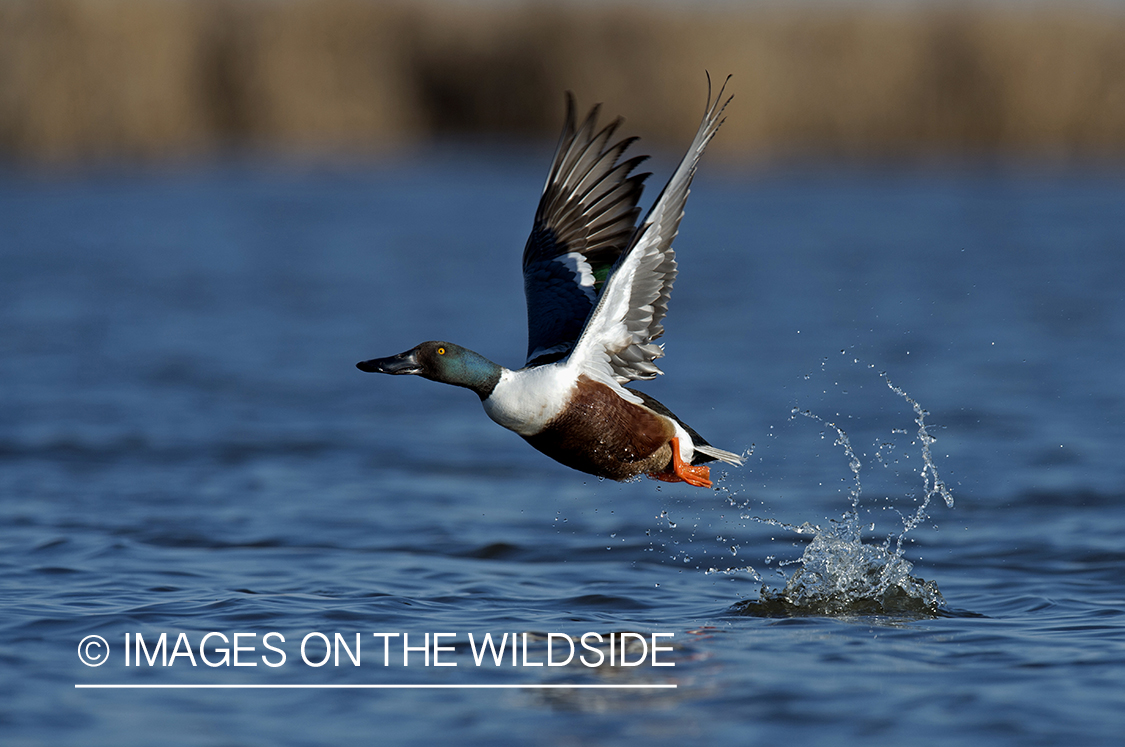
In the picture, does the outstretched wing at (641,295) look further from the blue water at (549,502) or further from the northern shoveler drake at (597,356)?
the blue water at (549,502)

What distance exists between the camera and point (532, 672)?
483 cm

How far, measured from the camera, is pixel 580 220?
243 inches

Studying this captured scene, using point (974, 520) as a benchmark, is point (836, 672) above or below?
below

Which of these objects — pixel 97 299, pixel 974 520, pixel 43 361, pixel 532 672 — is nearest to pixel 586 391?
pixel 532 672

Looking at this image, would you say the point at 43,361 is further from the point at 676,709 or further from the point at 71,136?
the point at 71,136

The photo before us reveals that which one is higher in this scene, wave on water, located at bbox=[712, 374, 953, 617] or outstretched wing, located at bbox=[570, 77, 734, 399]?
outstretched wing, located at bbox=[570, 77, 734, 399]

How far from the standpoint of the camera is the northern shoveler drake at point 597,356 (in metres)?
5.06

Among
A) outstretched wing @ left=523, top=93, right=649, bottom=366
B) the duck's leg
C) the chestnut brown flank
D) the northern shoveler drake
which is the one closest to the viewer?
the northern shoveler drake

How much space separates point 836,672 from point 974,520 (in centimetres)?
311

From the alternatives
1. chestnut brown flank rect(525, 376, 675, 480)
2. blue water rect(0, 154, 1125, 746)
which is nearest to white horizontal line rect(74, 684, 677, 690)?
blue water rect(0, 154, 1125, 746)

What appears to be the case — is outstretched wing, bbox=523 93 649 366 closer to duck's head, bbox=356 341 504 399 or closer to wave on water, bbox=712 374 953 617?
duck's head, bbox=356 341 504 399

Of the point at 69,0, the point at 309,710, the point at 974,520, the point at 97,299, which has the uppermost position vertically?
the point at 69,0

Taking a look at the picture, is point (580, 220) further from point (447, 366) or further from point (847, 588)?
point (847, 588)

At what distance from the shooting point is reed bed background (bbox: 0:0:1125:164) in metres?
24.5
